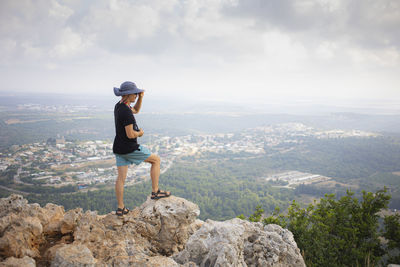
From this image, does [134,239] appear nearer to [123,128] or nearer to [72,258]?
[72,258]

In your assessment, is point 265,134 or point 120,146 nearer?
point 120,146

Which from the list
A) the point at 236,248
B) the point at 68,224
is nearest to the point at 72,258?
the point at 68,224

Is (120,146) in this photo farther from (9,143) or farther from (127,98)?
(9,143)

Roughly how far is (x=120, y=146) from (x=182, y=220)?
2.42 meters

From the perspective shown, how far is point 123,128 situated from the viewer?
4578 millimetres

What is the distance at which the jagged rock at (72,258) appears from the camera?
10.0 feet

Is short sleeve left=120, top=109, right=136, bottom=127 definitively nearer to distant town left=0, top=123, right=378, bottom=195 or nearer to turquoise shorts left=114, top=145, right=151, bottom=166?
turquoise shorts left=114, top=145, right=151, bottom=166

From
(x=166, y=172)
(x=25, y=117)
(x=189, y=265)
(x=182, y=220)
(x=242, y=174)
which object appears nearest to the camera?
(x=189, y=265)

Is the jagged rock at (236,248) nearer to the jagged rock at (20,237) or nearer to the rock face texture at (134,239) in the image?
the rock face texture at (134,239)

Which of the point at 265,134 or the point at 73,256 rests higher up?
the point at 73,256

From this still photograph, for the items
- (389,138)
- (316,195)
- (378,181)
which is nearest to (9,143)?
(316,195)

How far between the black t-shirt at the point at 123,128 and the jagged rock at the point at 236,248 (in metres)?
2.29

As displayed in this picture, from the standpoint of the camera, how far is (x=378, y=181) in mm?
52500

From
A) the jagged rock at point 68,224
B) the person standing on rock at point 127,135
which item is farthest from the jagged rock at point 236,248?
the jagged rock at point 68,224
